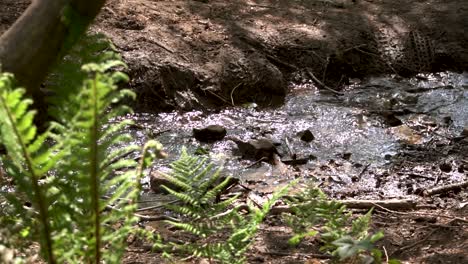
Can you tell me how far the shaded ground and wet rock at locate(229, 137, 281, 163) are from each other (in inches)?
16.0

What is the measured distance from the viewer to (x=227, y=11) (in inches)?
297

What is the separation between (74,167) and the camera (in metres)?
1.81

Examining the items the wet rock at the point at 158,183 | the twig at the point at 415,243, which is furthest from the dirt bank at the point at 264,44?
the twig at the point at 415,243

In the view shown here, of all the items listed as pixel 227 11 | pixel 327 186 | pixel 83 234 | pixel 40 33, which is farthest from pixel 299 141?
pixel 83 234

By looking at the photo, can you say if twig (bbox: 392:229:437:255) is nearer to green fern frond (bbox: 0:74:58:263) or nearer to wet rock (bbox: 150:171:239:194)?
wet rock (bbox: 150:171:239:194)

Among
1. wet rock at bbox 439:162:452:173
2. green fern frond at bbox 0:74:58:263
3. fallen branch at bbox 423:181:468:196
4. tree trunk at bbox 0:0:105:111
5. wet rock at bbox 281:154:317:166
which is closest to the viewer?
green fern frond at bbox 0:74:58:263

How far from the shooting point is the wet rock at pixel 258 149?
5.16 meters

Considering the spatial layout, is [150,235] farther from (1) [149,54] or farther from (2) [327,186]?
(1) [149,54]

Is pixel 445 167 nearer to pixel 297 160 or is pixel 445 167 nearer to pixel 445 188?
pixel 445 188

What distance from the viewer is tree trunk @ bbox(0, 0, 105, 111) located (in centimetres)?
237

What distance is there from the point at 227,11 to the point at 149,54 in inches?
60.5

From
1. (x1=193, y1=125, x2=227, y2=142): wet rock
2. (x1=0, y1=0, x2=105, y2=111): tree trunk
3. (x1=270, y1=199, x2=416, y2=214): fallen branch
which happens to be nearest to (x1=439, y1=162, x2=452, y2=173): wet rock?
(x1=270, y1=199, x2=416, y2=214): fallen branch

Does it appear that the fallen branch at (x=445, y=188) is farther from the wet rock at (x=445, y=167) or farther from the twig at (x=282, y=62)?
the twig at (x=282, y=62)

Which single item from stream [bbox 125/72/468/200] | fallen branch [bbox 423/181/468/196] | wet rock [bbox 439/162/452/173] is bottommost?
stream [bbox 125/72/468/200]
